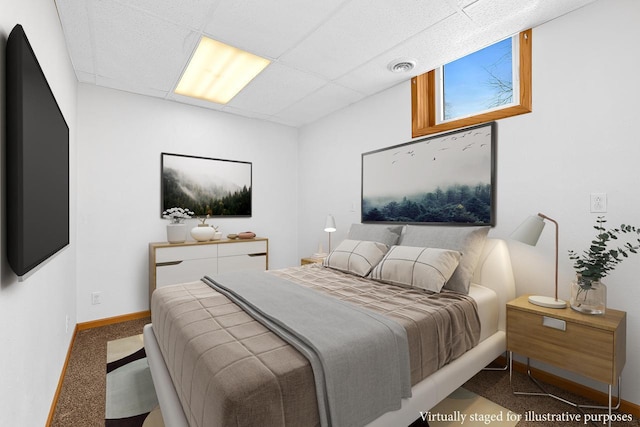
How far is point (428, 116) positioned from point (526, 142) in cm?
101

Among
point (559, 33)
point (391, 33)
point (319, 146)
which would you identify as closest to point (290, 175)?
point (319, 146)

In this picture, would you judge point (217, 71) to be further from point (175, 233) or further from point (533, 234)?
point (533, 234)

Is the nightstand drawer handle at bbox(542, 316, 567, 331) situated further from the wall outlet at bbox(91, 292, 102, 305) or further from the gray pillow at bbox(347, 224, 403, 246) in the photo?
the wall outlet at bbox(91, 292, 102, 305)

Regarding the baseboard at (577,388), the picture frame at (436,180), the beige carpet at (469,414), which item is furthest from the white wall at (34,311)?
the baseboard at (577,388)

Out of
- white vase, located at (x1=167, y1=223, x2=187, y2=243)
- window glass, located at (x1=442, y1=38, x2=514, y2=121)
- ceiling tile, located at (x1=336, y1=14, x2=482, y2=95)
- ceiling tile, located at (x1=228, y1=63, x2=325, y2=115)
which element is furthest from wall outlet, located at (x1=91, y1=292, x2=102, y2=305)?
window glass, located at (x1=442, y1=38, x2=514, y2=121)

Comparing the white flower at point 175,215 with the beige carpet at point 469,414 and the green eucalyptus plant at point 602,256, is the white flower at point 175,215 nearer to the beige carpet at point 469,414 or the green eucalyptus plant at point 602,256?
the beige carpet at point 469,414

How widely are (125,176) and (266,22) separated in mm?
2491

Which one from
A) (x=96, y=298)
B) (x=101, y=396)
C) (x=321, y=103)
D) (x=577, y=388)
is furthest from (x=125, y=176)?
(x=577, y=388)

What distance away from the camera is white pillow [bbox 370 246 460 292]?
2.19m

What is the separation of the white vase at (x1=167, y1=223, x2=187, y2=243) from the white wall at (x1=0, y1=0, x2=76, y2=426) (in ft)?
3.82

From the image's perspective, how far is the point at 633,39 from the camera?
1880 millimetres

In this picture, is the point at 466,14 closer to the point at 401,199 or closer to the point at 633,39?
the point at 633,39

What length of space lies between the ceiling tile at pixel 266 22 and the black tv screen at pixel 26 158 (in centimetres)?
133

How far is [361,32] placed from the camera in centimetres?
236
